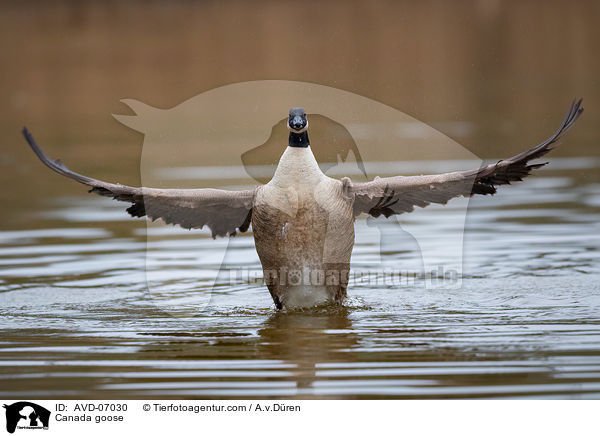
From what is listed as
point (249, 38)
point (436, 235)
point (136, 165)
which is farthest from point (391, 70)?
point (436, 235)

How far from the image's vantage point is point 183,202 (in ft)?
34.4

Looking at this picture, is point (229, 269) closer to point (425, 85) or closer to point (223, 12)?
point (425, 85)

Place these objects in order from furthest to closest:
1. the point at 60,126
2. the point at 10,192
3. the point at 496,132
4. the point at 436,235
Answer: the point at 60,126, the point at 496,132, the point at 10,192, the point at 436,235

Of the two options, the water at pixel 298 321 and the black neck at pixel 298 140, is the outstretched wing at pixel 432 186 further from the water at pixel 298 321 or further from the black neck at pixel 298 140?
the water at pixel 298 321

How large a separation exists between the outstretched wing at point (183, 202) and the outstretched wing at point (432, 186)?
117 cm

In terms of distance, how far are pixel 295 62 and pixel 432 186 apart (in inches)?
804

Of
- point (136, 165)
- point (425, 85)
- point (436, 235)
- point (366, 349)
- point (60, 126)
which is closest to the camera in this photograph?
point (366, 349)

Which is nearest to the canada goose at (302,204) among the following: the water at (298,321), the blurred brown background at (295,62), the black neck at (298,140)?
the black neck at (298,140)

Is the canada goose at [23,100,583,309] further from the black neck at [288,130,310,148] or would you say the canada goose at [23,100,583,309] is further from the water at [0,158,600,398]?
the water at [0,158,600,398]

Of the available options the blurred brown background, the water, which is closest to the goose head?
the water

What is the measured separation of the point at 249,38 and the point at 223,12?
852 cm

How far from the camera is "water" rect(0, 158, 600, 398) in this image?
8117mm

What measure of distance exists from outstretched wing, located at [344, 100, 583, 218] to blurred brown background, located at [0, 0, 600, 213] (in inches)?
331

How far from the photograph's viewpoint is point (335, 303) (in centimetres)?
1084
